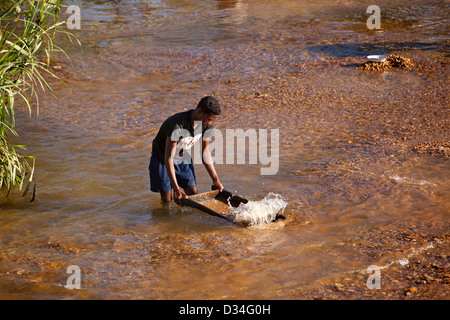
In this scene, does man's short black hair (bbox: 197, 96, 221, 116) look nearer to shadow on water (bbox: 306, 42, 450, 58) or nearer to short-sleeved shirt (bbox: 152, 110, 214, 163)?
short-sleeved shirt (bbox: 152, 110, 214, 163)

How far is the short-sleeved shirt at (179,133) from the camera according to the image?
470 centimetres

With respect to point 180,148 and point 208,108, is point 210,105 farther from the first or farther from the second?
point 180,148

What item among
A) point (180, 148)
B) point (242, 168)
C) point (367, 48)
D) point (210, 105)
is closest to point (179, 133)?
point (180, 148)

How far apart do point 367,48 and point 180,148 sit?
7.65 meters

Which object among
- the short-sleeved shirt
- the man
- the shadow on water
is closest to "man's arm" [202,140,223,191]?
the man

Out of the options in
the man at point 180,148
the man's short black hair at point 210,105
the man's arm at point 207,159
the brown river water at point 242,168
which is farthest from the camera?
the man's arm at point 207,159

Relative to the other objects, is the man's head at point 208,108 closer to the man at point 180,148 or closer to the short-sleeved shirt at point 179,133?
the man at point 180,148

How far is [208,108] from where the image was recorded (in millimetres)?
4480

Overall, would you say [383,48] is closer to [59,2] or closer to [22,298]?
[59,2]

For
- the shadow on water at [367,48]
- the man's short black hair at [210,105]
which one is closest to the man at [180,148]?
the man's short black hair at [210,105]

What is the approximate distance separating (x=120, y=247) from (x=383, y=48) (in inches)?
339

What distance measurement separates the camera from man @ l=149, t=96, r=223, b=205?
4618 mm

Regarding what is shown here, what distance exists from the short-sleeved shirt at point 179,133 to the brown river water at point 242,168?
0.74 meters
